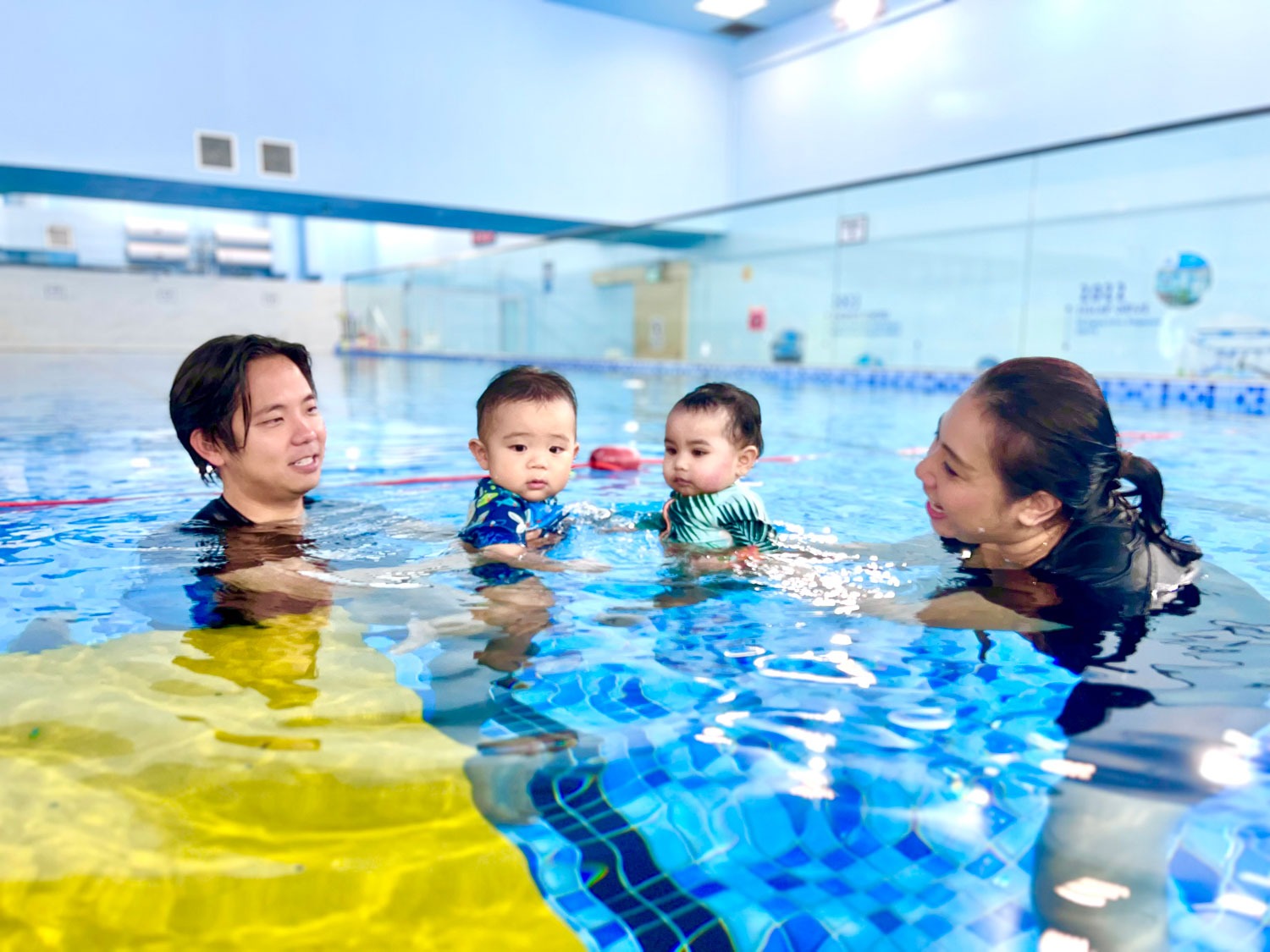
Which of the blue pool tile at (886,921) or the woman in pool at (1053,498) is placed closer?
the blue pool tile at (886,921)

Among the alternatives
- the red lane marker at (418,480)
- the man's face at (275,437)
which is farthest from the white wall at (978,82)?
the man's face at (275,437)

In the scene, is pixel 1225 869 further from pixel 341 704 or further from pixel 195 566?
pixel 195 566

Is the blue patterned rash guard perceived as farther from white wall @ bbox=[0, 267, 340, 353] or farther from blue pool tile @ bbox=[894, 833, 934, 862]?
white wall @ bbox=[0, 267, 340, 353]

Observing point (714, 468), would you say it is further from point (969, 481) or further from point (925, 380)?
point (925, 380)

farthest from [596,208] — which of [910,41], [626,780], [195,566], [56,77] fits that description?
[626,780]

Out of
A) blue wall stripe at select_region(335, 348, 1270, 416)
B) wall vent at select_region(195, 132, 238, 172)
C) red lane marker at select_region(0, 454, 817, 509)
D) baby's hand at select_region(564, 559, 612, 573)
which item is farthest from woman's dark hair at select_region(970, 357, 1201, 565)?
wall vent at select_region(195, 132, 238, 172)

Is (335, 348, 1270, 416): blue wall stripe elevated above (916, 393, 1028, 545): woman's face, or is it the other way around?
(916, 393, 1028, 545): woman's face

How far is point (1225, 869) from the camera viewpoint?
1.04 m

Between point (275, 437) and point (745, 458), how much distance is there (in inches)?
48.4

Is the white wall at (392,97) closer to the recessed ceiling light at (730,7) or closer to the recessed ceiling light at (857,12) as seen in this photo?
the recessed ceiling light at (730,7)

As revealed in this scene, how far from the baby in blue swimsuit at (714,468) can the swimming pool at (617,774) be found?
34 cm

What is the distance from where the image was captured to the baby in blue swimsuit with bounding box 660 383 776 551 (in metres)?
2.41

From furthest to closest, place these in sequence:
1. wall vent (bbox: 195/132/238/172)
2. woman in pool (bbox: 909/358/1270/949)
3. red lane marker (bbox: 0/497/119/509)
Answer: wall vent (bbox: 195/132/238/172)
red lane marker (bbox: 0/497/119/509)
woman in pool (bbox: 909/358/1270/949)

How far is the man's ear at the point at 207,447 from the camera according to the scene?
2314mm
